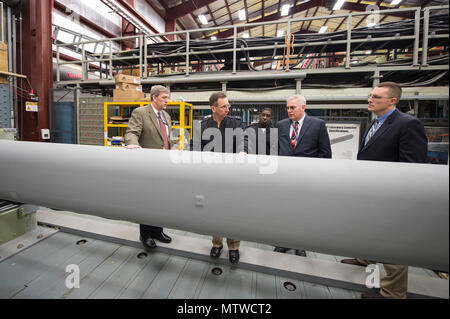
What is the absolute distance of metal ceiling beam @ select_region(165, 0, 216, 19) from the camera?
21.5ft

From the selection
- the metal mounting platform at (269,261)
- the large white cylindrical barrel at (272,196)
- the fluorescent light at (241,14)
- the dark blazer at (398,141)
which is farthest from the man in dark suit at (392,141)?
the fluorescent light at (241,14)

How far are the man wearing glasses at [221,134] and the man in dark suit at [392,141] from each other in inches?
27.1

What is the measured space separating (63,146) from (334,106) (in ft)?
9.35

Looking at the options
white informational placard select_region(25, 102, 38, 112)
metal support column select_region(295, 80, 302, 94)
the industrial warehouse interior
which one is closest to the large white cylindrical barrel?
the industrial warehouse interior

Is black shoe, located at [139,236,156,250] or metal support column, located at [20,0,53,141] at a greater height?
metal support column, located at [20,0,53,141]

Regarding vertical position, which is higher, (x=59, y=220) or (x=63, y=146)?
(x=63, y=146)

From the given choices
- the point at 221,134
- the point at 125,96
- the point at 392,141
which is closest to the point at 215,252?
the point at 221,134

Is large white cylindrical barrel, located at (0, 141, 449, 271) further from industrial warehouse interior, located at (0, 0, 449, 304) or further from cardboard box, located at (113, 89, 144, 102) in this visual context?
cardboard box, located at (113, 89, 144, 102)

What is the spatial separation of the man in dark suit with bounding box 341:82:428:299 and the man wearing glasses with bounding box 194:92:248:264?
69 centimetres

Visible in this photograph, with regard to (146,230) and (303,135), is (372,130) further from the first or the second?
(146,230)

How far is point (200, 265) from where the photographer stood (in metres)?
1.32
